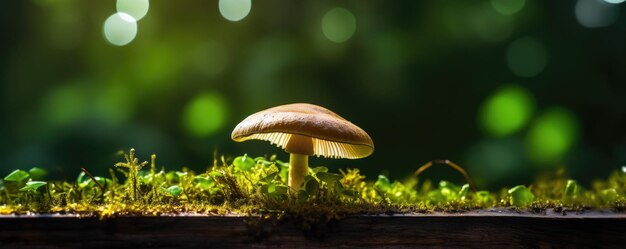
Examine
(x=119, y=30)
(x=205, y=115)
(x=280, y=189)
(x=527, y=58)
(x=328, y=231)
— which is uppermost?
(x=119, y=30)

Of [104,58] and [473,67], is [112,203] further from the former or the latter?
[473,67]

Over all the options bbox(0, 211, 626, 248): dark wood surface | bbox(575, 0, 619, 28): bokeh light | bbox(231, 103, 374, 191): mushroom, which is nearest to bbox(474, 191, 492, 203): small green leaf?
bbox(0, 211, 626, 248): dark wood surface

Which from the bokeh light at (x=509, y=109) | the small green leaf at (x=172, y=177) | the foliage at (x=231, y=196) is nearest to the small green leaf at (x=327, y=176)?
the foliage at (x=231, y=196)

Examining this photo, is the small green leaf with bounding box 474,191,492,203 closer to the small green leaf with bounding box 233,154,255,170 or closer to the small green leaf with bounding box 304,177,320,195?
the small green leaf with bounding box 304,177,320,195

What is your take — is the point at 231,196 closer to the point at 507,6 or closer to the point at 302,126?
the point at 302,126

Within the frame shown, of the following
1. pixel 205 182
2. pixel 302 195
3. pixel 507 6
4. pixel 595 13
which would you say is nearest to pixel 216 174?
pixel 205 182
